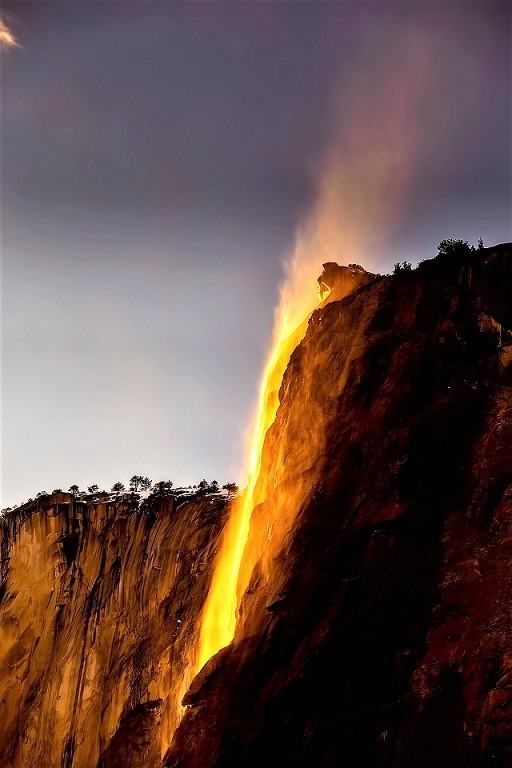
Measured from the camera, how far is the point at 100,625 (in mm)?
33156

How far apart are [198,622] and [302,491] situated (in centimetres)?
1371

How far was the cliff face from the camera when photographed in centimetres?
1185

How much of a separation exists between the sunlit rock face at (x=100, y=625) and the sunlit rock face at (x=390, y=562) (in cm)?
1234

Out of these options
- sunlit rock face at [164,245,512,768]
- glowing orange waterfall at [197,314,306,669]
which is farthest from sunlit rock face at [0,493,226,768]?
sunlit rock face at [164,245,512,768]

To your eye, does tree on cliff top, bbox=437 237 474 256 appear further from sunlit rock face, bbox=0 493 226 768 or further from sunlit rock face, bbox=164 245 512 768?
sunlit rock face, bbox=0 493 226 768

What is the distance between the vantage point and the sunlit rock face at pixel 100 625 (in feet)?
89.8

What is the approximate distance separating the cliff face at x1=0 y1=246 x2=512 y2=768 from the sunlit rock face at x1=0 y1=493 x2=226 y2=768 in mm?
2097

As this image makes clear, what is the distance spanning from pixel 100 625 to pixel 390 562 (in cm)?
2415

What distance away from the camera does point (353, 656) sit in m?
12.9

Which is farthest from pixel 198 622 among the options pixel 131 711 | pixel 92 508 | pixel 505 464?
pixel 505 464

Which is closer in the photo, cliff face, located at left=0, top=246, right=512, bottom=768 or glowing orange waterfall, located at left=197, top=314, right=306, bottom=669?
cliff face, located at left=0, top=246, right=512, bottom=768

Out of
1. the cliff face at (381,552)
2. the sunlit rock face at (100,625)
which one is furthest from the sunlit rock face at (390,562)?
the sunlit rock face at (100,625)

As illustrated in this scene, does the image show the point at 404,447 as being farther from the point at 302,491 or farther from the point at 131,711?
the point at 131,711

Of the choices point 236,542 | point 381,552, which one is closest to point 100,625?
point 236,542
